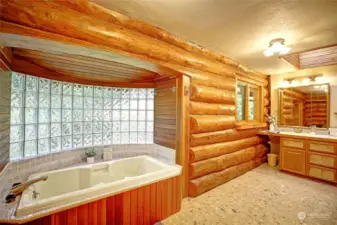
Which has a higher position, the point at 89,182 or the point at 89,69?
the point at 89,69

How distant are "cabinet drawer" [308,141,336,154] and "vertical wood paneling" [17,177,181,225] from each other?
2927 millimetres

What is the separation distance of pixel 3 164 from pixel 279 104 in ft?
18.2

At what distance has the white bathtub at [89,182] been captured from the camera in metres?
1.44

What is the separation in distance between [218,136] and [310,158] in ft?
6.75

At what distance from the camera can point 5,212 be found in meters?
1.31

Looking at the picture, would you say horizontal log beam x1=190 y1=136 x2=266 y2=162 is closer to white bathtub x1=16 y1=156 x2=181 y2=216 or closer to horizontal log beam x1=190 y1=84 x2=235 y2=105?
white bathtub x1=16 y1=156 x2=181 y2=216

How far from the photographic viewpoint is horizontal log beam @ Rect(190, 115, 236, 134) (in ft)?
8.18

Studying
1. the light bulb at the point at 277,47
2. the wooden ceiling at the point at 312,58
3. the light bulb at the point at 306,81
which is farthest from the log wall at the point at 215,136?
the light bulb at the point at 306,81

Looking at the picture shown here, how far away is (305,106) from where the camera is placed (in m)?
3.78

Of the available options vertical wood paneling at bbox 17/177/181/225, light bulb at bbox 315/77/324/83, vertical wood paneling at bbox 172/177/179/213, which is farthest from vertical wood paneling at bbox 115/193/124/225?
light bulb at bbox 315/77/324/83

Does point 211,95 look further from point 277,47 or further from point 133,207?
point 133,207

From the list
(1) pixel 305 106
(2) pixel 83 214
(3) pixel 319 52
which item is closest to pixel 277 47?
(3) pixel 319 52

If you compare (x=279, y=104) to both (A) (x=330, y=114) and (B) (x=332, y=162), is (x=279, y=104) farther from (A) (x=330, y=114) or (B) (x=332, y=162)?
(B) (x=332, y=162)

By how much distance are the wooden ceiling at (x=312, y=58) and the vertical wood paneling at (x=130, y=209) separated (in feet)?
11.0
